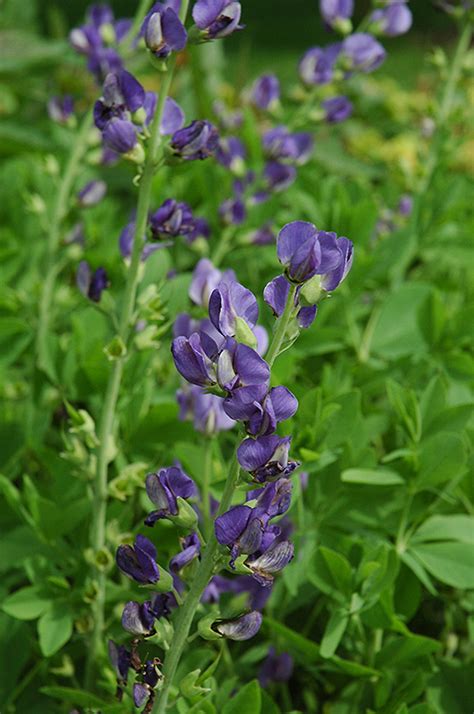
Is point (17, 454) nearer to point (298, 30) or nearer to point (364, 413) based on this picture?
point (364, 413)

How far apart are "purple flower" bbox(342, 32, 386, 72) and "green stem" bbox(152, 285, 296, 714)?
1.06 meters

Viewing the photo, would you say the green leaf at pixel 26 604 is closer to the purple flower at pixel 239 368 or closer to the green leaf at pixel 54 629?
the green leaf at pixel 54 629

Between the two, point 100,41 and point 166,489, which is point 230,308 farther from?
point 100,41

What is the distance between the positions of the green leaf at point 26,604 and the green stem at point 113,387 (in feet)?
0.24

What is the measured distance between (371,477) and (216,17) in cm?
57

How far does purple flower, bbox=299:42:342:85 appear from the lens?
1.76 m

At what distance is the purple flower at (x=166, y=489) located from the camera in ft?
2.81

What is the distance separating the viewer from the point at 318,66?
1765 mm

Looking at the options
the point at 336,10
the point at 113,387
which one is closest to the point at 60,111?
the point at 336,10

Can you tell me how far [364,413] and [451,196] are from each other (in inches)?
23.2

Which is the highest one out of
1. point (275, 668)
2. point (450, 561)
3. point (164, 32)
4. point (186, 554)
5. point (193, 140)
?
point (164, 32)

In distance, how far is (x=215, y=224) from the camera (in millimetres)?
1868

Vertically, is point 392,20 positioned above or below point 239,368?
below

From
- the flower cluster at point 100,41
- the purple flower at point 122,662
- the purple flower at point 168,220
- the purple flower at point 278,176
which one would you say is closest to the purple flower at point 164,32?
the purple flower at point 168,220
